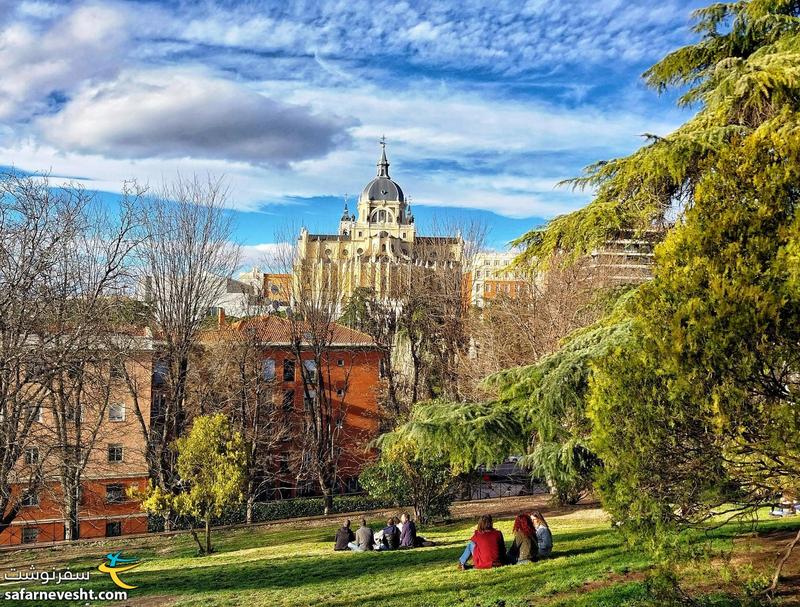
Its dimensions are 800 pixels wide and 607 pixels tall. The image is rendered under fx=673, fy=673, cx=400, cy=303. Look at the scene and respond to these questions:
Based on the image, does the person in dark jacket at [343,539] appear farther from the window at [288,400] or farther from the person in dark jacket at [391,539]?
the window at [288,400]

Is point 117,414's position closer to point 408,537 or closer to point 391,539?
point 391,539

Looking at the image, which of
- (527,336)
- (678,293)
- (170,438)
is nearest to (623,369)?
(678,293)

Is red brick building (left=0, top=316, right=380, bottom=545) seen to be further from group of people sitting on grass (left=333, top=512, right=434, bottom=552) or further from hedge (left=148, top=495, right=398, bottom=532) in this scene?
group of people sitting on grass (left=333, top=512, right=434, bottom=552)

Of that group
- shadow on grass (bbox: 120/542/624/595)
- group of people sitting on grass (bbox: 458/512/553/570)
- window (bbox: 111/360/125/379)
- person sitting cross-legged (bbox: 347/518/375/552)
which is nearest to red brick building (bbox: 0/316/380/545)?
window (bbox: 111/360/125/379)

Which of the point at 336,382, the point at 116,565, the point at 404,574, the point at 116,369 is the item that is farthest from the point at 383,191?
the point at 404,574

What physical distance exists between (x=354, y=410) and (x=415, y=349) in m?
4.20

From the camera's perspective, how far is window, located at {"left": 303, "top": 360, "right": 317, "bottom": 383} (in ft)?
93.0

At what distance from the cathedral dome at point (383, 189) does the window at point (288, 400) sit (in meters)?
107

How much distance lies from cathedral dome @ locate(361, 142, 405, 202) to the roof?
104211mm

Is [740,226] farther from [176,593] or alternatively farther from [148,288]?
[148,288]

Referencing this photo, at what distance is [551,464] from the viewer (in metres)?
6.98

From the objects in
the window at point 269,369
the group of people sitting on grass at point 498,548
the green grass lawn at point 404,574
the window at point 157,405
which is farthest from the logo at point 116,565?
the window at point 269,369

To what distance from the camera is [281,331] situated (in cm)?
2950

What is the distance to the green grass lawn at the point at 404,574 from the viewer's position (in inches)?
295
